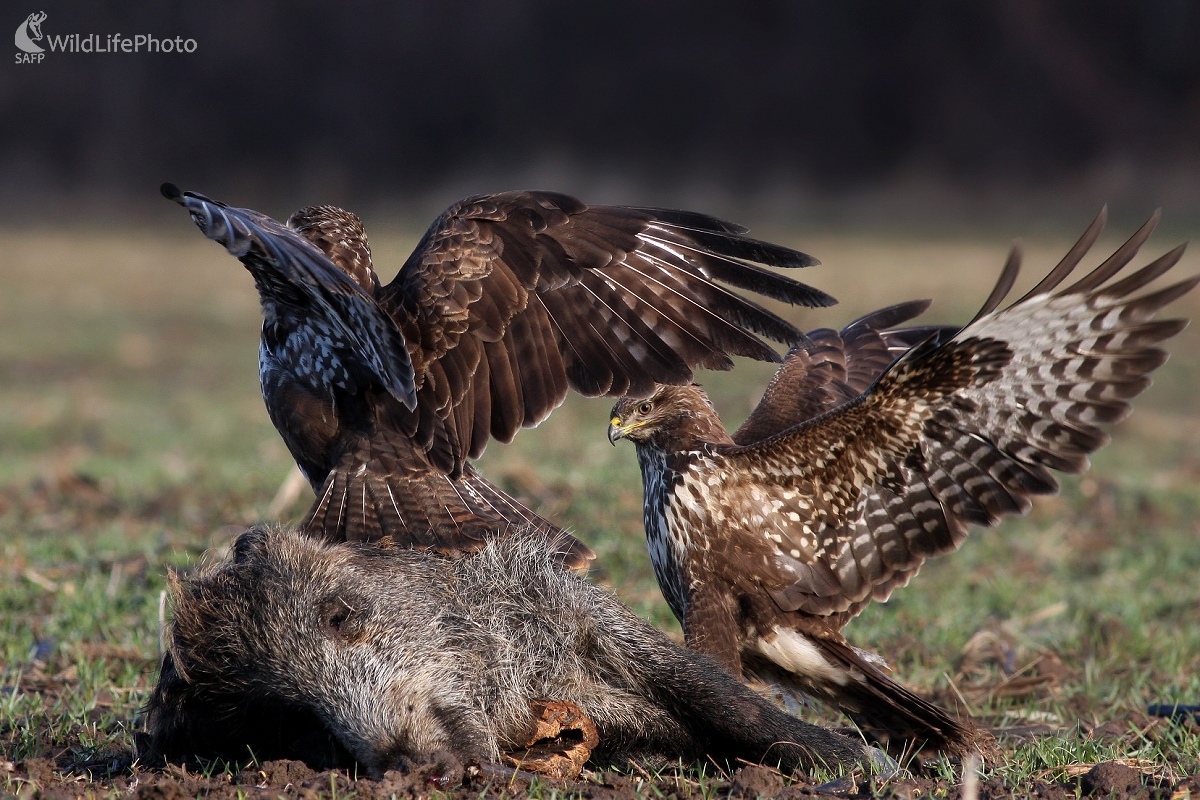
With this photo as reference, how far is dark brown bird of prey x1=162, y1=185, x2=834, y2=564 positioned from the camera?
16.1 feet

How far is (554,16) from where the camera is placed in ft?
103

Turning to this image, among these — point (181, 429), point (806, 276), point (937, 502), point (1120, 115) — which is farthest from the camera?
point (1120, 115)

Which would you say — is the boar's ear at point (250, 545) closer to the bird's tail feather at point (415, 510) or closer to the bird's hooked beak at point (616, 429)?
the bird's tail feather at point (415, 510)

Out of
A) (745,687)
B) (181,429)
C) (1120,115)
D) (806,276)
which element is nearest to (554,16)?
(1120,115)

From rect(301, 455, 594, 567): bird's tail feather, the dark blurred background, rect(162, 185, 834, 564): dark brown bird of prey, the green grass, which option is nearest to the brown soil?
the green grass

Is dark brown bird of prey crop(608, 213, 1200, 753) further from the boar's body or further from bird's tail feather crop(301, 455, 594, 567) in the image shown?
the boar's body

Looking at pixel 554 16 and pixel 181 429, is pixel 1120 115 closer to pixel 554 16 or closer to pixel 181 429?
pixel 554 16

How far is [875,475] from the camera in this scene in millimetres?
4680

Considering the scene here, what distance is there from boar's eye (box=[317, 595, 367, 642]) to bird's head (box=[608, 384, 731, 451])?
5.26 ft

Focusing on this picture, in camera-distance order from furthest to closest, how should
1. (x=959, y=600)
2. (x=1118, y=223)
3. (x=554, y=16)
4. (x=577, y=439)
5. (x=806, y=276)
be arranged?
1. (x=554, y=16)
2. (x=1118, y=223)
3. (x=806, y=276)
4. (x=577, y=439)
5. (x=959, y=600)

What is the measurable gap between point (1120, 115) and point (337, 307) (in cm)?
2704

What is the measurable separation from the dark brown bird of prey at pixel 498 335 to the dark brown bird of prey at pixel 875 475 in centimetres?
28

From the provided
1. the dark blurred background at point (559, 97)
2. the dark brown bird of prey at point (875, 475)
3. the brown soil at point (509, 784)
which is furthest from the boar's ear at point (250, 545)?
the dark blurred background at point (559, 97)

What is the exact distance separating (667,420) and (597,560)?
1637 mm
